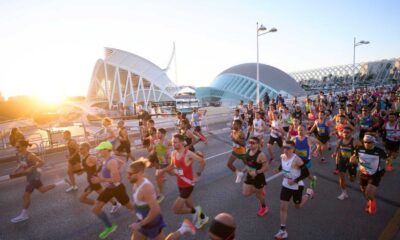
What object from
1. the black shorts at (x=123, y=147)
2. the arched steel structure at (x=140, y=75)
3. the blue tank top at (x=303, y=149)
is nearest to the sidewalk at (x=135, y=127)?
the black shorts at (x=123, y=147)

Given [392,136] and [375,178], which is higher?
[392,136]

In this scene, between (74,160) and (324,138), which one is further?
(324,138)

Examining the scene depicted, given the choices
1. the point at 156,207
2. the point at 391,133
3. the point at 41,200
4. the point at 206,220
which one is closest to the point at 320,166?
the point at 391,133

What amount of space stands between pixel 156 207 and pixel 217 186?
4.02 m

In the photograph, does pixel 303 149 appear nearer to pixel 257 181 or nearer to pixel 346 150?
pixel 346 150

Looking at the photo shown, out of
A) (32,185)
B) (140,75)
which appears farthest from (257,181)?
(140,75)

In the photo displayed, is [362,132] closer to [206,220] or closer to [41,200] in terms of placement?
[206,220]

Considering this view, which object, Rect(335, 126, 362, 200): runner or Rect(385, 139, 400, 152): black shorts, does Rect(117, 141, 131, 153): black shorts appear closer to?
Rect(335, 126, 362, 200): runner

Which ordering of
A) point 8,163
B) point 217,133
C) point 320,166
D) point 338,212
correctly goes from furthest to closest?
point 217,133 < point 8,163 < point 320,166 < point 338,212

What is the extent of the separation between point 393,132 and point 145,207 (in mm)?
8200

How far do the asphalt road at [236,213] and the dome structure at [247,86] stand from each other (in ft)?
126

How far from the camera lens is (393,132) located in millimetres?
7926

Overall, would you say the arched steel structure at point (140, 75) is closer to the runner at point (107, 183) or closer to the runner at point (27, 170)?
the runner at point (27, 170)

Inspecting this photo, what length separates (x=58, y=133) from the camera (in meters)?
13.7
